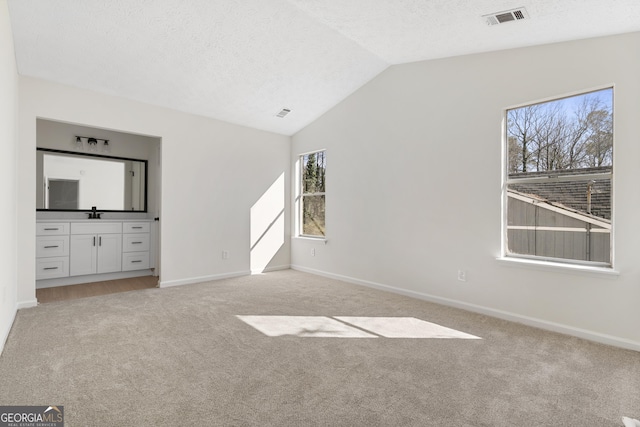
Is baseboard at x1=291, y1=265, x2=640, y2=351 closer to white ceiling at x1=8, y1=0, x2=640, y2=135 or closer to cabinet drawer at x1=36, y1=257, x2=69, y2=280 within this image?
white ceiling at x1=8, y1=0, x2=640, y2=135

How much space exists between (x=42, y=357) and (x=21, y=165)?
224 centimetres

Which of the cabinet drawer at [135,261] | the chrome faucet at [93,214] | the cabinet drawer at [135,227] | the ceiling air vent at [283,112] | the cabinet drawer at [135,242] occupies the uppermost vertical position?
the ceiling air vent at [283,112]

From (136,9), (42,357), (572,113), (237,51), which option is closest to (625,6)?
(572,113)

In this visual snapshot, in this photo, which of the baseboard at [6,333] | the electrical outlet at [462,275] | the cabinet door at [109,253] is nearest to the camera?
the baseboard at [6,333]

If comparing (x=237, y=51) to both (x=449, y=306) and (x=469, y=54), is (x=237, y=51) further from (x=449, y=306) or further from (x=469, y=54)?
(x=449, y=306)

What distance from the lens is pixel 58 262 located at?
4555 millimetres

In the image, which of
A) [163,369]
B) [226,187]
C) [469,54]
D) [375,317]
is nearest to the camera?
[163,369]

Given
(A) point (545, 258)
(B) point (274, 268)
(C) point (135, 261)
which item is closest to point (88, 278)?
(C) point (135, 261)

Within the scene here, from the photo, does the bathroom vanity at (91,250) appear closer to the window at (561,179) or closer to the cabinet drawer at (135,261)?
the cabinet drawer at (135,261)

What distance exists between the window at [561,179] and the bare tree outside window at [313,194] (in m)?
2.82

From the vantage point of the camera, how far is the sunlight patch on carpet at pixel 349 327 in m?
2.87

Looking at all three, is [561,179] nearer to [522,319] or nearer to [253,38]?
[522,319]

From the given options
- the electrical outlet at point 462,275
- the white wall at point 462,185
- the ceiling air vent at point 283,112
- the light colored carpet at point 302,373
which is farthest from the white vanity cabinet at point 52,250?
A: the electrical outlet at point 462,275

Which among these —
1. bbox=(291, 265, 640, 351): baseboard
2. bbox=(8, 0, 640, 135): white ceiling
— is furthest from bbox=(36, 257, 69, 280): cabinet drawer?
bbox=(291, 265, 640, 351): baseboard
